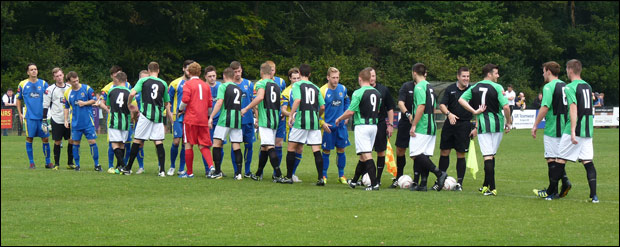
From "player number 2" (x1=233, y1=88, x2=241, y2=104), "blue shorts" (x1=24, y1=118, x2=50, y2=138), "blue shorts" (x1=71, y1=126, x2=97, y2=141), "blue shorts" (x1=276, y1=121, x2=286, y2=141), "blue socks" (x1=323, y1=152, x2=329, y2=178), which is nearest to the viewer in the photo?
"player number 2" (x1=233, y1=88, x2=241, y2=104)

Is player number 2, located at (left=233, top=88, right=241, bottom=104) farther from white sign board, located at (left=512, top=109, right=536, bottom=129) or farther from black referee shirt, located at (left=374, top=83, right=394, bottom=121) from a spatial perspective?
white sign board, located at (left=512, top=109, right=536, bottom=129)

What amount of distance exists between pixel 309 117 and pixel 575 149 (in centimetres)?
428

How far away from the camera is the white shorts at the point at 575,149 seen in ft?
41.0

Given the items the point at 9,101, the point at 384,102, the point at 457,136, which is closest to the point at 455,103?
the point at 457,136

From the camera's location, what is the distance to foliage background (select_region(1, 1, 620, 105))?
46.3m

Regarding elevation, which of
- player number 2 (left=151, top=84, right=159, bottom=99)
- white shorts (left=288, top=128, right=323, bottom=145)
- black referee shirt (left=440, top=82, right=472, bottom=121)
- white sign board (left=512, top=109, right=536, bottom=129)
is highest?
player number 2 (left=151, top=84, right=159, bottom=99)

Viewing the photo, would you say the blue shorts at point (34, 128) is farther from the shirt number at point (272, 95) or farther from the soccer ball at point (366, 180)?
the soccer ball at point (366, 180)

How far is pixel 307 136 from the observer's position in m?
14.5

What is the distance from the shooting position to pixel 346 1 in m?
55.9

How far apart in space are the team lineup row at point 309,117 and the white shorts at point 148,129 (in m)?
0.02

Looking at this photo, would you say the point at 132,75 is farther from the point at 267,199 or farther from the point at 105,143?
the point at 267,199

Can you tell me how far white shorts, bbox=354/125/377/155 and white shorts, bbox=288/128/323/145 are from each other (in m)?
0.90

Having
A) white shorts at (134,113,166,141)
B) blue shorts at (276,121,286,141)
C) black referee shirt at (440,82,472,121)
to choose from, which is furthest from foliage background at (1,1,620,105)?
black referee shirt at (440,82,472,121)

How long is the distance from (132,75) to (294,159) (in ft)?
116
